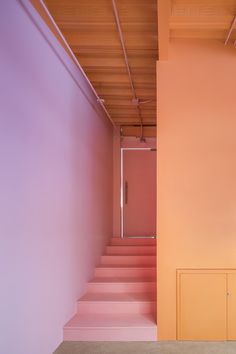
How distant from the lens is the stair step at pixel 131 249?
7.57m

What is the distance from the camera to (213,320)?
4492mm

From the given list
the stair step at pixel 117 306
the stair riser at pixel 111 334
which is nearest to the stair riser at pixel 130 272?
the stair step at pixel 117 306

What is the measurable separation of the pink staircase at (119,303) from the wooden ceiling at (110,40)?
10.3 ft

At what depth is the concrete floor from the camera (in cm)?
419

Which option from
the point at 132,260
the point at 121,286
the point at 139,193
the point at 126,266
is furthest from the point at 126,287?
the point at 139,193

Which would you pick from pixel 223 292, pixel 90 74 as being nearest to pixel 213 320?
pixel 223 292

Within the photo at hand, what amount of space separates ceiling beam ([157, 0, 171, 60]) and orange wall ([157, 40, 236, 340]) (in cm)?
29

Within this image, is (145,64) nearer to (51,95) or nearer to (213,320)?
(51,95)

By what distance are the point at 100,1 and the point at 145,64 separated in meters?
1.69

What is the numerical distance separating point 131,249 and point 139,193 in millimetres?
2294

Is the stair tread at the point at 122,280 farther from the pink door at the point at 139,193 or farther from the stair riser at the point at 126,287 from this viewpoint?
the pink door at the point at 139,193

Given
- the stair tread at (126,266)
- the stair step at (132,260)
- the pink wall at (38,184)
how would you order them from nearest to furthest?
the pink wall at (38,184) < the stair tread at (126,266) < the stair step at (132,260)

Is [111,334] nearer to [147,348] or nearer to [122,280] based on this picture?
[147,348]

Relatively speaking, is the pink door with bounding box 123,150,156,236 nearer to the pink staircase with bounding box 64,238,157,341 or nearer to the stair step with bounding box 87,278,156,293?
the pink staircase with bounding box 64,238,157,341
